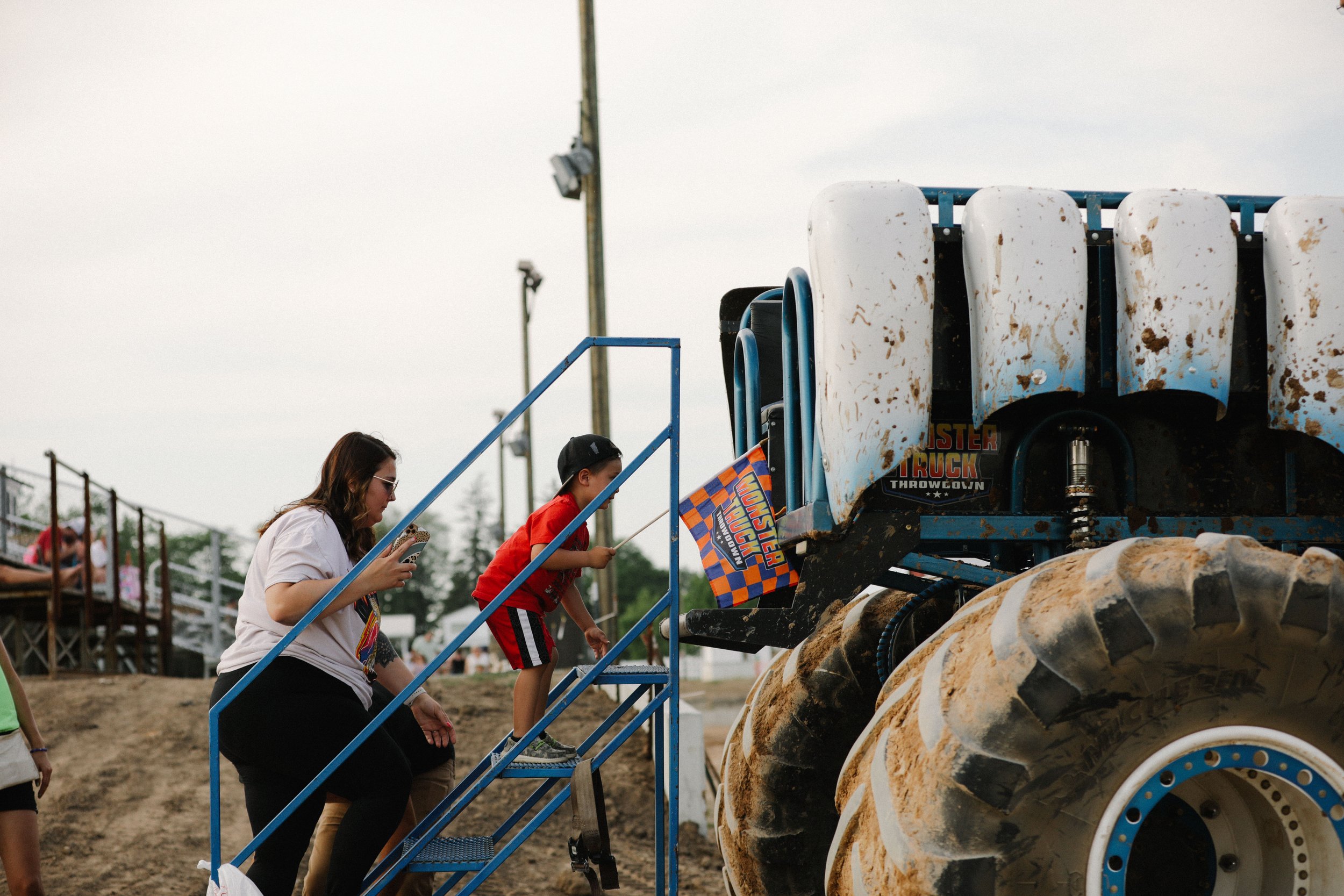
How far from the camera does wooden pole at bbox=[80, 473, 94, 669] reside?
13188mm

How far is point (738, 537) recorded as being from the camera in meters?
3.98

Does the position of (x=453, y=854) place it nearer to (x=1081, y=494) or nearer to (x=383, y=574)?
(x=383, y=574)

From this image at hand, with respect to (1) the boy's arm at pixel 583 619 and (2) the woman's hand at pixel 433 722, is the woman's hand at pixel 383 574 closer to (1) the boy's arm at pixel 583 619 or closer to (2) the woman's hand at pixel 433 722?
(2) the woman's hand at pixel 433 722

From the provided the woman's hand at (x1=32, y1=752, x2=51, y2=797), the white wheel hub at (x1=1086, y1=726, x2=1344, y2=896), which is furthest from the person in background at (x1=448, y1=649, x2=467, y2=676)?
the white wheel hub at (x1=1086, y1=726, x2=1344, y2=896)

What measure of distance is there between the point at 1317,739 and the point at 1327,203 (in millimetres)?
1645

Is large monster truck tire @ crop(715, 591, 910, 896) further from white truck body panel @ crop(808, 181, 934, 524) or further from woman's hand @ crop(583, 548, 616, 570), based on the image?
white truck body panel @ crop(808, 181, 934, 524)

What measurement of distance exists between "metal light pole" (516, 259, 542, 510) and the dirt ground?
1414 cm

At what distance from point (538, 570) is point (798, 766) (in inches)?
47.1

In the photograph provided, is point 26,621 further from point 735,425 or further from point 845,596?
point 845,596

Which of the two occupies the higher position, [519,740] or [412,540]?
[412,540]

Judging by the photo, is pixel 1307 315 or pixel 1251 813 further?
pixel 1307 315

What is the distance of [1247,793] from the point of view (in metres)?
2.97

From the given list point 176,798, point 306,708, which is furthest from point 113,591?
point 306,708

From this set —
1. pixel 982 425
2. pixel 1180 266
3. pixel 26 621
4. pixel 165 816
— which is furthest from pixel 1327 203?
pixel 26 621
